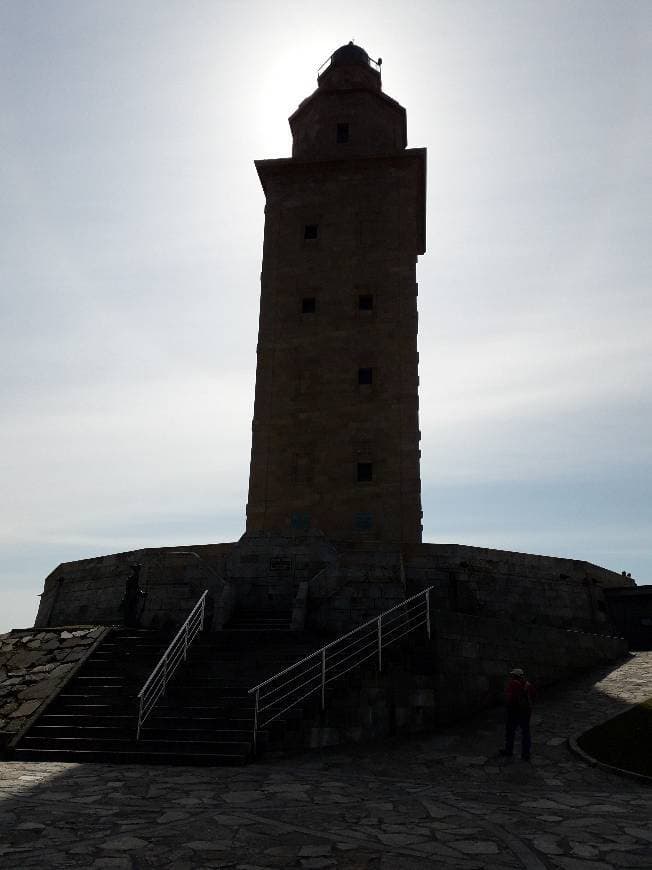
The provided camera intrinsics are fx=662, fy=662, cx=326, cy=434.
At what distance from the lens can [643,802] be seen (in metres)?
8.02

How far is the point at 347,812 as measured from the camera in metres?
7.29

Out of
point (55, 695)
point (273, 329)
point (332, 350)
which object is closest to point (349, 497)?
point (332, 350)

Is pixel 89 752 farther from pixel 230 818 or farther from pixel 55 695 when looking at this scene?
pixel 230 818

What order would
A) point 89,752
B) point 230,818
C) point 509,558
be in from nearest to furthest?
point 230,818, point 89,752, point 509,558

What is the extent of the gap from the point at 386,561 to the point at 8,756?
9.21 m

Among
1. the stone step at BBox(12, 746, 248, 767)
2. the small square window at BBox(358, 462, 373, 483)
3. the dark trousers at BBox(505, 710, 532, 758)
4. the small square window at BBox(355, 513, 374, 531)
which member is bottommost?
the stone step at BBox(12, 746, 248, 767)

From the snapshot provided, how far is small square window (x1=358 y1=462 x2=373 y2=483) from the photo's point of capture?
23.3 m

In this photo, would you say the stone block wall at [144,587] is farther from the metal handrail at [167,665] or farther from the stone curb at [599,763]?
the stone curb at [599,763]

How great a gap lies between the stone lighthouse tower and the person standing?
37.4 feet

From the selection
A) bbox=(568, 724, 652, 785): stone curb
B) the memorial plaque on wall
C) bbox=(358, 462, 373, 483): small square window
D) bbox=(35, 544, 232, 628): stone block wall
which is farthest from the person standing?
bbox=(358, 462, 373, 483): small square window

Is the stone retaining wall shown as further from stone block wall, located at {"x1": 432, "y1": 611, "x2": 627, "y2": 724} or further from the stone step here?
the stone step

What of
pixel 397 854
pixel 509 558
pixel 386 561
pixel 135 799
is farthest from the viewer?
pixel 509 558

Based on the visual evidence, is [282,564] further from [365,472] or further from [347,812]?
[347,812]

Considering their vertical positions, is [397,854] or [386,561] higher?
[386,561]
